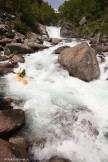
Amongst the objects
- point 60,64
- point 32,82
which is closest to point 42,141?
point 32,82

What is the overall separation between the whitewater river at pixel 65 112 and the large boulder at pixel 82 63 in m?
0.32

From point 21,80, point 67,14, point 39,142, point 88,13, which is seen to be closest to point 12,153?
point 39,142

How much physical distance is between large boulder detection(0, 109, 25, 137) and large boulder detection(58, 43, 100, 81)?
4920 mm

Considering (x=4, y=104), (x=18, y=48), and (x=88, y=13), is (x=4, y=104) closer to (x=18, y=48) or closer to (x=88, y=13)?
(x=18, y=48)

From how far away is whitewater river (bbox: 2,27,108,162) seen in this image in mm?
7375

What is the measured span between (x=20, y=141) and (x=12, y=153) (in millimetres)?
1045

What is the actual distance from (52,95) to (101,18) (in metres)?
25.1

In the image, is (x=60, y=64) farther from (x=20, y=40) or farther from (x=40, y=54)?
(x=20, y=40)

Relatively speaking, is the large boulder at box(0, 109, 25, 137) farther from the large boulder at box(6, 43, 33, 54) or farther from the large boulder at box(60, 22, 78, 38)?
the large boulder at box(60, 22, 78, 38)

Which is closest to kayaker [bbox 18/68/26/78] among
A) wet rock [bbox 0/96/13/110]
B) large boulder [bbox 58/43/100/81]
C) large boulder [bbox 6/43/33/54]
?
large boulder [bbox 58/43/100/81]

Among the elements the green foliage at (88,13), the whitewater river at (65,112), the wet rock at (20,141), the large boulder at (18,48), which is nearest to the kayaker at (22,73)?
the whitewater river at (65,112)

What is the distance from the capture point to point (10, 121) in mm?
7496

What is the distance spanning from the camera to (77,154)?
7227 millimetres

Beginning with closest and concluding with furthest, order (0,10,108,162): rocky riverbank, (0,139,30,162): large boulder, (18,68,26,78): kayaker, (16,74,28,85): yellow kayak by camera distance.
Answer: (0,139,30,162): large boulder
(0,10,108,162): rocky riverbank
(16,74,28,85): yellow kayak
(18,68,26,78): kayaker
